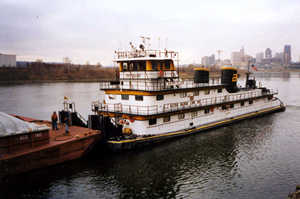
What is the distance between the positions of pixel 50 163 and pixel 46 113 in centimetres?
2331

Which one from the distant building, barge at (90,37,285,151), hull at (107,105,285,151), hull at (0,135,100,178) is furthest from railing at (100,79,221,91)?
the distant building

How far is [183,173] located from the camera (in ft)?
55.8

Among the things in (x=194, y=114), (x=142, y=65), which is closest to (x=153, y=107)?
(x=142, y=65)

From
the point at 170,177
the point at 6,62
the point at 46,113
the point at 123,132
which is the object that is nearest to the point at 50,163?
the point at 123,132

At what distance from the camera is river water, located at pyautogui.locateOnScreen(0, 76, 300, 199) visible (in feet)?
47.7

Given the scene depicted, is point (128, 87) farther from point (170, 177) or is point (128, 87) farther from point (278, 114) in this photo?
point (278, 114)

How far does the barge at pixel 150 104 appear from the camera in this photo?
20530 millimetres

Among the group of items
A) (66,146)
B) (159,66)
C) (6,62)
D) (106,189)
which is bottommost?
(106,189)

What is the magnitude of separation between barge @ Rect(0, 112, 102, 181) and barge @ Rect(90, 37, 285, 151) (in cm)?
303

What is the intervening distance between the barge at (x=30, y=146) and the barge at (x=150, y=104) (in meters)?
3.03

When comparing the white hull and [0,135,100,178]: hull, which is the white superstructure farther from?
[0,135,100,178]: hull

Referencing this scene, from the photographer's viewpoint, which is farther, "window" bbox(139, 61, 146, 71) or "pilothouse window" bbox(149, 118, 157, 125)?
"window" bbox(139, 61, 146, 71)

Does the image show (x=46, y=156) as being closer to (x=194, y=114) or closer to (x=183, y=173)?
(x=183, y=173)

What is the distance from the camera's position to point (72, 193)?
14305 millimetres
